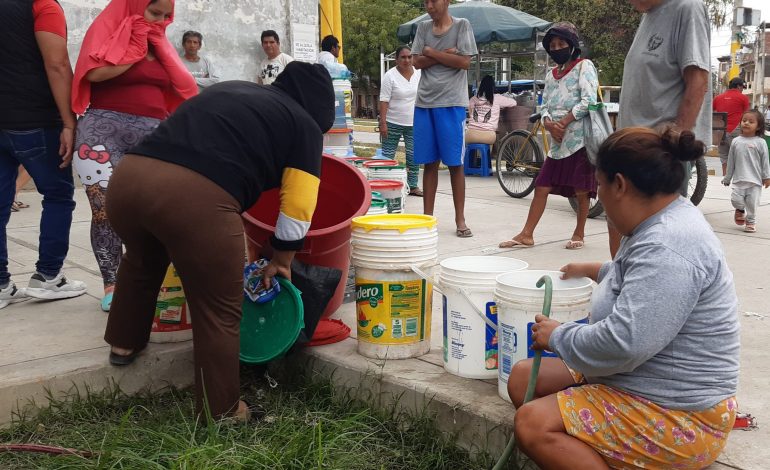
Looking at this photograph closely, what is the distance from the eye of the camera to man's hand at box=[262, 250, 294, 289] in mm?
3090

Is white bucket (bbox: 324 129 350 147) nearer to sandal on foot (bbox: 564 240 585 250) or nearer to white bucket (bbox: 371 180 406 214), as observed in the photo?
white bucket (bbox: 371 180 406 214)

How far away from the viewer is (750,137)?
7.14 metres

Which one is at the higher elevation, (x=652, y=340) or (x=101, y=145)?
(x=101, y=145)

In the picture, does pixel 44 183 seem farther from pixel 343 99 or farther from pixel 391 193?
pixel 343 99

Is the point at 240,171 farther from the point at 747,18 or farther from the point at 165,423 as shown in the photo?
the point at 747,18

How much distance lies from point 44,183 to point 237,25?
260 inches

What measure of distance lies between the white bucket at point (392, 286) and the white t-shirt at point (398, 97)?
20.0 ft

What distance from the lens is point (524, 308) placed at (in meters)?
2.66

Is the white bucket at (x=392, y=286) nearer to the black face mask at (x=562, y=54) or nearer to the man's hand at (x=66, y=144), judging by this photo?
the man's hand at (x=66, y=144)

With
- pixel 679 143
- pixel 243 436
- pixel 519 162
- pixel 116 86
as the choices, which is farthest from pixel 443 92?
pixel 679 143

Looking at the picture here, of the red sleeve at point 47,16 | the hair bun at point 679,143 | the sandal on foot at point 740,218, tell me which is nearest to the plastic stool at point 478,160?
the sandal on foot at point 740,218

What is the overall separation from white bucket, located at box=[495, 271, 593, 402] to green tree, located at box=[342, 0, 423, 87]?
141 ft

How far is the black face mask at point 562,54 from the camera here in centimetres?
563

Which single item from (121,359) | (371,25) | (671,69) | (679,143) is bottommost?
(121,359)
